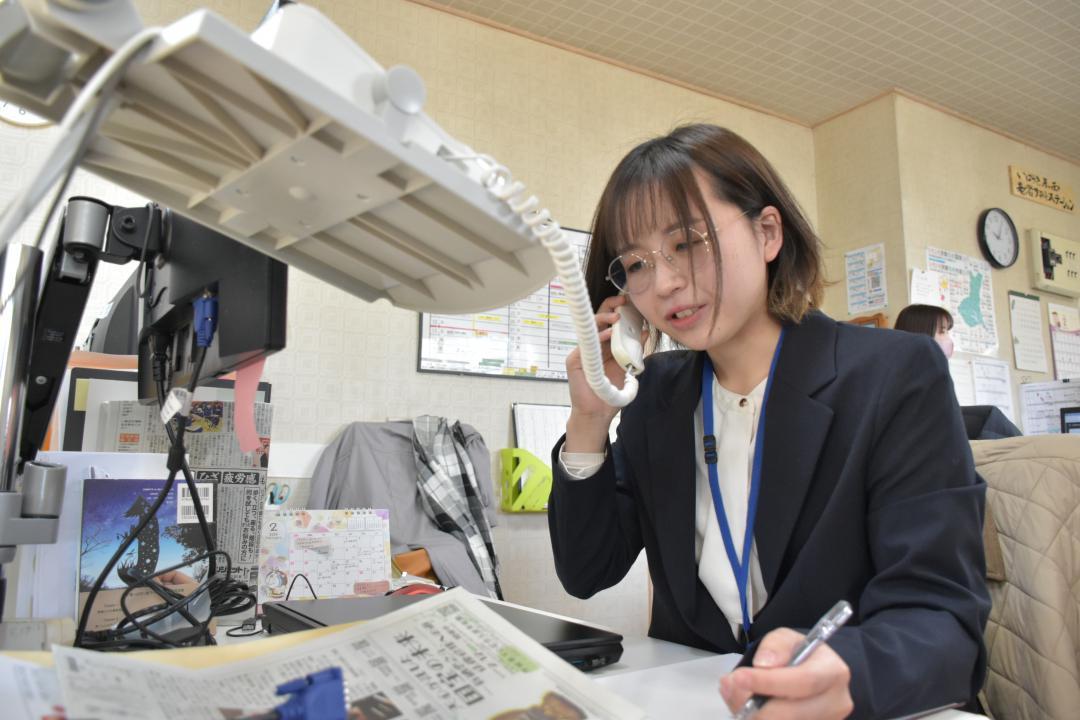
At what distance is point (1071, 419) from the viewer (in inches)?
128

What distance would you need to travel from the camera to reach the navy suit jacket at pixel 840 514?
2.23ft

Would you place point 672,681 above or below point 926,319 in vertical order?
below

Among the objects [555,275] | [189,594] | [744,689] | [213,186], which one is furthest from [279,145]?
[189,594]

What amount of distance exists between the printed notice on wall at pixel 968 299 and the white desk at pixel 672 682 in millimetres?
3253

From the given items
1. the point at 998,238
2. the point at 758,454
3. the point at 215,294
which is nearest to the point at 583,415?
the point at 758,454

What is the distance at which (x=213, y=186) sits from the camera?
1.85ft

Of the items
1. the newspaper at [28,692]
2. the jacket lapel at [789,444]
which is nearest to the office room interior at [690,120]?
the jacket lapel at [789,444]

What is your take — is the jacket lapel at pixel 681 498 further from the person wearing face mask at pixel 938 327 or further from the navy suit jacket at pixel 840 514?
the person wearing face mask at pixel 938 327

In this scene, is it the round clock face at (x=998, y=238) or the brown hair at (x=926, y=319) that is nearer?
the brown hair at (x=926, y=319)

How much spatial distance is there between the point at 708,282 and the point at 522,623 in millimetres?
473

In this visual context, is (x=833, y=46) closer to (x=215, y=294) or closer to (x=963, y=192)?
(x=963, y=192)

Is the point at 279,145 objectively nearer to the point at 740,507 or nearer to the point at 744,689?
the point at 744,689

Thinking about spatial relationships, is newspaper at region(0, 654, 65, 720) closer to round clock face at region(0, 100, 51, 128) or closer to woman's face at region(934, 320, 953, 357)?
round clock face at region(0, 100, 51, 128)

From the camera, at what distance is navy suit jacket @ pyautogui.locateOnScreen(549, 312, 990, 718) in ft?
2.23
